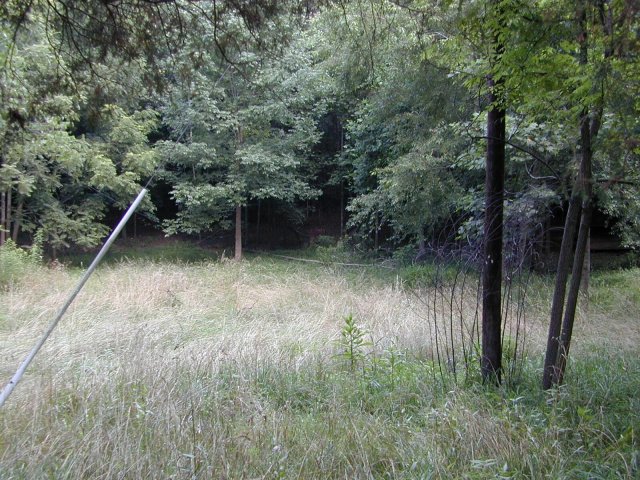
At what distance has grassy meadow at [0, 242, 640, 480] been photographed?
2891 millimetres

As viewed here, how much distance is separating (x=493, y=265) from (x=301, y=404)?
75.5 inches

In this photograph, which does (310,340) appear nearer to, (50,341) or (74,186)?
(50,341)

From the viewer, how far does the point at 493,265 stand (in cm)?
436

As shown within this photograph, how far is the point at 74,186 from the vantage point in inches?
687

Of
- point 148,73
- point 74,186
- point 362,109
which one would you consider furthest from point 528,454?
point 74,186

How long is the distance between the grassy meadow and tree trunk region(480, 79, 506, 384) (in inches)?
7.8

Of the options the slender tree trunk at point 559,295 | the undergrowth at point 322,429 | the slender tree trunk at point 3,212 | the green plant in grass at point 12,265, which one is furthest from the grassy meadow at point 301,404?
the slender tree trunk at point 3,212

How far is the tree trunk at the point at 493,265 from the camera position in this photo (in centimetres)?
434

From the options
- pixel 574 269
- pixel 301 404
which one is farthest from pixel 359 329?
pixel 574 269

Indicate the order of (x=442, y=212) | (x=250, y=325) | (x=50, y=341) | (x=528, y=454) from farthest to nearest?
(x=442, y=212), (x=250, y=325), (x=50, y=341), (x=528, y=454)

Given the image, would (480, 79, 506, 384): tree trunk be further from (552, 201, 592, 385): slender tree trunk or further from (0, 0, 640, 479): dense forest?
(552, 201, 592, 385): slender tree trunk

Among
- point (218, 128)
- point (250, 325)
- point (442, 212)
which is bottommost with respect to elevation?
point (250, 325)

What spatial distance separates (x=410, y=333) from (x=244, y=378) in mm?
2518

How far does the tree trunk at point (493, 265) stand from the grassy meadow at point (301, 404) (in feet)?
0.65
